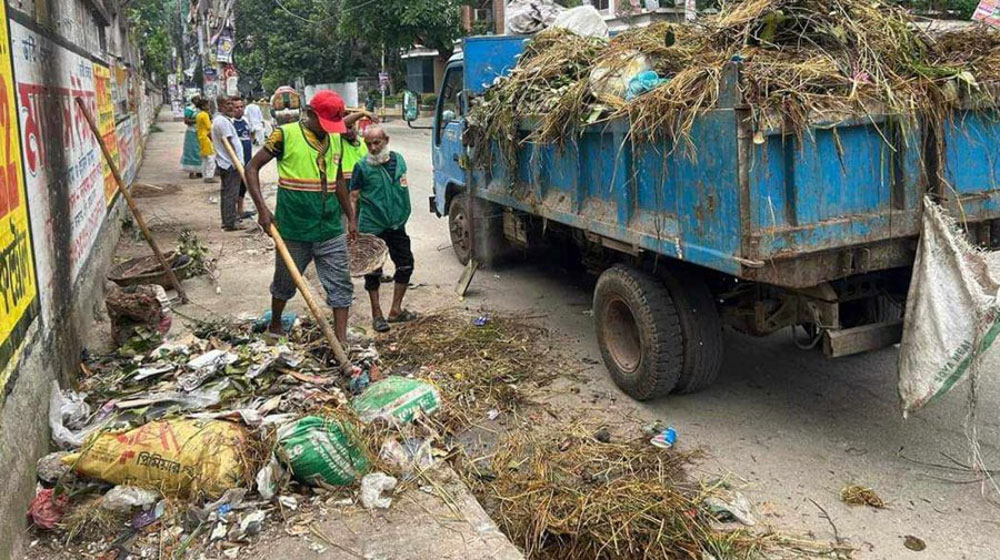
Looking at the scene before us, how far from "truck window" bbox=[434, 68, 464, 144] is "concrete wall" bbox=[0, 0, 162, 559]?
3.22 meters

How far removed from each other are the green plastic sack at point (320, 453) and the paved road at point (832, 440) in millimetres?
1718

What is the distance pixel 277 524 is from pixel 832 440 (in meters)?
2.80

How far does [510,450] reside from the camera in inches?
160

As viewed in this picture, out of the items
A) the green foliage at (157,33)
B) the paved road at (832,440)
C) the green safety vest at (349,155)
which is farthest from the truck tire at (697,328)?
the green foliage at (157,33)

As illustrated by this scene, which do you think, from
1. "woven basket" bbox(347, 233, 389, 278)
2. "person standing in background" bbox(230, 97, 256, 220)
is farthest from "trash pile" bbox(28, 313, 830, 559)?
"person standing in background" bbox(230, 97, 256, 220)

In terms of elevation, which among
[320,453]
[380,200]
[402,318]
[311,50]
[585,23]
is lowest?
[402,318]

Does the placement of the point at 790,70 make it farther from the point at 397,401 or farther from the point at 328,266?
the point at 328,266

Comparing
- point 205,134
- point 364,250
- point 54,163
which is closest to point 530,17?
point 364,250

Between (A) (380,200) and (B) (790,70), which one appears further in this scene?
(A) (380,200)

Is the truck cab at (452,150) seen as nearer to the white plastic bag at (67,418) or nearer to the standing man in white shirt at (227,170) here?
the standing man in white shirt at (227,170)

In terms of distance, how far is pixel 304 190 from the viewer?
5137 millimetres

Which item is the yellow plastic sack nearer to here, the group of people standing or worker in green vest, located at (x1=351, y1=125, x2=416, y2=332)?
the group of people standing

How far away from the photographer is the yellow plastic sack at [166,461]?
3.40 meters

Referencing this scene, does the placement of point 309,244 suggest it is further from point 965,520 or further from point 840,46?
point 965,520
